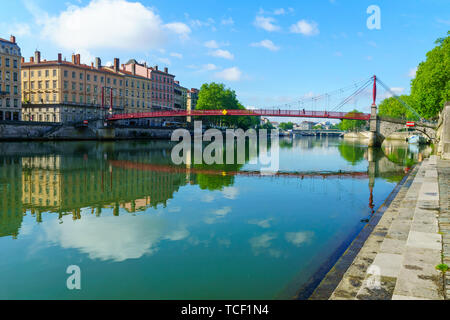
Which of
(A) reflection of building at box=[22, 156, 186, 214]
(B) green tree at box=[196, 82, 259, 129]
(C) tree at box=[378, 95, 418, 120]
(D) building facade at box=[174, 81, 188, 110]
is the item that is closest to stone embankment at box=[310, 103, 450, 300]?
(A) reflection of building at box=[22, 156, 186, 214]

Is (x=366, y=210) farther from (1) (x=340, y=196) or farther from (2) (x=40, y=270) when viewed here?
(2) (x=40, y=270)

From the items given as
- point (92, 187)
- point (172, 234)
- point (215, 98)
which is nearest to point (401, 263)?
point (172, 234)

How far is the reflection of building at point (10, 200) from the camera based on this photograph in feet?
29.1

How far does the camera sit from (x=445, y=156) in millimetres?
22422

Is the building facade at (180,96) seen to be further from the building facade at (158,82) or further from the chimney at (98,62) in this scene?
the chimney at (98,62)

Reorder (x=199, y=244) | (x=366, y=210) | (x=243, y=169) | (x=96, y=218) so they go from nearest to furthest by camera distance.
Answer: (x=199, y=244) < (x=96, y=218) < (x=366, y=210) < (x=243, y=169)

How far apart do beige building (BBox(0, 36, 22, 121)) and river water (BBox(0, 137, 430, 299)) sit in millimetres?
37460

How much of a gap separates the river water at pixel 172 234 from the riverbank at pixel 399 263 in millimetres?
643

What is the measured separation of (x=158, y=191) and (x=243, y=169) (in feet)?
28.6

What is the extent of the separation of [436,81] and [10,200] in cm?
3742

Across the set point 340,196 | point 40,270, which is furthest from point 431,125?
point 40,270

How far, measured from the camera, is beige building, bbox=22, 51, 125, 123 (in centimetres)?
5638

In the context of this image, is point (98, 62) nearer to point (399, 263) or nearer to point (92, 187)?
point (92, 187)
